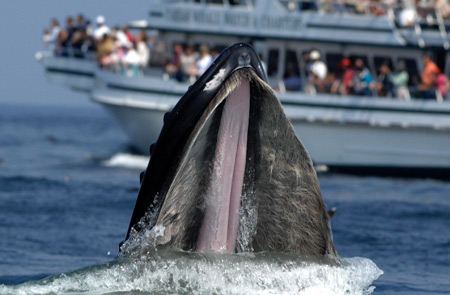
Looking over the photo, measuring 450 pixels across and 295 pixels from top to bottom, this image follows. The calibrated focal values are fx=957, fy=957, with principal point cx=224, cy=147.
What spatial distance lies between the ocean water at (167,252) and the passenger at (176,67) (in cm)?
265

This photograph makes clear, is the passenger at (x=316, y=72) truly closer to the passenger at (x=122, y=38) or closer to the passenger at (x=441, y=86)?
the passenger at (x=441, y=86)

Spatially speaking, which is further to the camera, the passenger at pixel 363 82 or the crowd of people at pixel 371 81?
the passenger at pixel 363 82

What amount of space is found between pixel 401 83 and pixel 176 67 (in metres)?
6.42

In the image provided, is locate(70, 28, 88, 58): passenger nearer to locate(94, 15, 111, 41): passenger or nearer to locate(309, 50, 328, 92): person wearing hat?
locate(94, 15, 111, 41): passenger

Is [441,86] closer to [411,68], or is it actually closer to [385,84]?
[385,84]

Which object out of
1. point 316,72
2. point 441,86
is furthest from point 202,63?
point 441,86

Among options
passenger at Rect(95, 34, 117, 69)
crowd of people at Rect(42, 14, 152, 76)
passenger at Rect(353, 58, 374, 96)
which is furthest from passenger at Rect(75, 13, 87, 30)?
passenger at Rect(353, 58, 374, 96)

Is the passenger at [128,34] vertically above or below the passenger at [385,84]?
above

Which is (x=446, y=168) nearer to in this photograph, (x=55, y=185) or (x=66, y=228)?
(x=55, y=185)

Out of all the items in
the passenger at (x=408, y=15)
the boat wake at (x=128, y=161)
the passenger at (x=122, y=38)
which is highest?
the passenger at (x=408, y=15)

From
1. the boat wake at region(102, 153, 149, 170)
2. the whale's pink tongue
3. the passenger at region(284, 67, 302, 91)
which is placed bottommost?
the boat wake at region(102, 153, 149, 170)

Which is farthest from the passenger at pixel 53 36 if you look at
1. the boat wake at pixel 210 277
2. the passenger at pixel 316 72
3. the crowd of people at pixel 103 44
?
the boat wake at pixel 210 277

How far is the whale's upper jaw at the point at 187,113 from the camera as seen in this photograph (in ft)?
18.4

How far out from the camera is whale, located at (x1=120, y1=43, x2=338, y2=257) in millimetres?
5668
